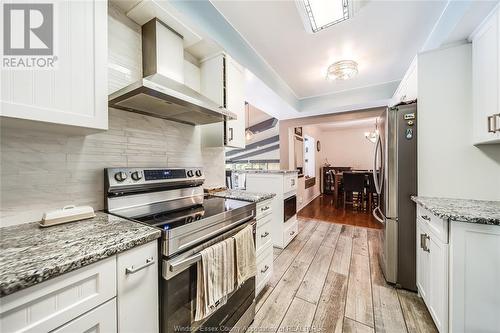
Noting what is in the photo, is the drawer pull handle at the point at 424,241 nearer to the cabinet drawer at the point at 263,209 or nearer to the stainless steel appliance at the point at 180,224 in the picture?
the cabinet drawer at the point at 263,209

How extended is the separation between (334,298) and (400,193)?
1138mm

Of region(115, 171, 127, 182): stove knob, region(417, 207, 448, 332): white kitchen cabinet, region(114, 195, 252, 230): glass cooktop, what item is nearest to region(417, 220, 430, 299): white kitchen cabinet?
region(417, 207, 448, 332): white kitchen cabinet

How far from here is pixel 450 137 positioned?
1628 millimetres

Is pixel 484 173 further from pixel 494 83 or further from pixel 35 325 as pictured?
pixel 35 325

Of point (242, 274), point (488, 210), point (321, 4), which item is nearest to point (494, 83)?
point (488, 210)

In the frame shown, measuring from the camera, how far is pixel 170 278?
33.0 inches

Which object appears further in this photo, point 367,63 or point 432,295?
point 367,63

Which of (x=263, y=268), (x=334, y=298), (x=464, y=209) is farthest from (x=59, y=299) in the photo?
(x=464, y=209)

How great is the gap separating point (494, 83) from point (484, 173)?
27.6 inches

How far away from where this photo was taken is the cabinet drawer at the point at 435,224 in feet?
3.90

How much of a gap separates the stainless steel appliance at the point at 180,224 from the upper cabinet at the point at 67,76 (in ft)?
1.36


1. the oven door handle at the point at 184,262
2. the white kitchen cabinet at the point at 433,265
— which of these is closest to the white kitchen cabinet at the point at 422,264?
the white kitchen cabinet at the point at 433,265

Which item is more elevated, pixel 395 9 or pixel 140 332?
pixel 395 9

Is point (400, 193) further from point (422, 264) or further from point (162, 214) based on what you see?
point (162, 214)
